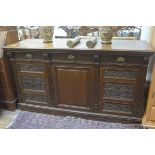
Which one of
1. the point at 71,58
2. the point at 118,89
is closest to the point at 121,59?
the point at 118,89

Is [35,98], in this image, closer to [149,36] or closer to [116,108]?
[116,108]

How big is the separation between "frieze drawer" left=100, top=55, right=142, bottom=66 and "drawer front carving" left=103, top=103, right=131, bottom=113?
0.37m

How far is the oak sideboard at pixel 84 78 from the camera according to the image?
132 cm

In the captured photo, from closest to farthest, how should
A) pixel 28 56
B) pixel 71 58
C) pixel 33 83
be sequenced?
pixel 71 58, pixel 28 56, pixel 33 83

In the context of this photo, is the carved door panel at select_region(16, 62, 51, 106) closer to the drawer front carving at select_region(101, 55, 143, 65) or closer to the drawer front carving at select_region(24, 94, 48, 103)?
the drawer front carving at select_region(24, 94, 48, 103)

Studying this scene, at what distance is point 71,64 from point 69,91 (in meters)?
0.26

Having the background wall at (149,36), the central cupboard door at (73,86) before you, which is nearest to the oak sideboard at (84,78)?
the central cupboard door at (73,86)

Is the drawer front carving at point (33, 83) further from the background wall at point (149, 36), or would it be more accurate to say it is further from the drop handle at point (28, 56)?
the background wall at point (149, 36)

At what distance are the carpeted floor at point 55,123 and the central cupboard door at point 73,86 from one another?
12 cm

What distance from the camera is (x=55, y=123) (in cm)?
159

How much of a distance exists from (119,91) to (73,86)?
1.27ft

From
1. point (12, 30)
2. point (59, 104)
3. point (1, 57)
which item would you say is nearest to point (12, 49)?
point (1, 57)
